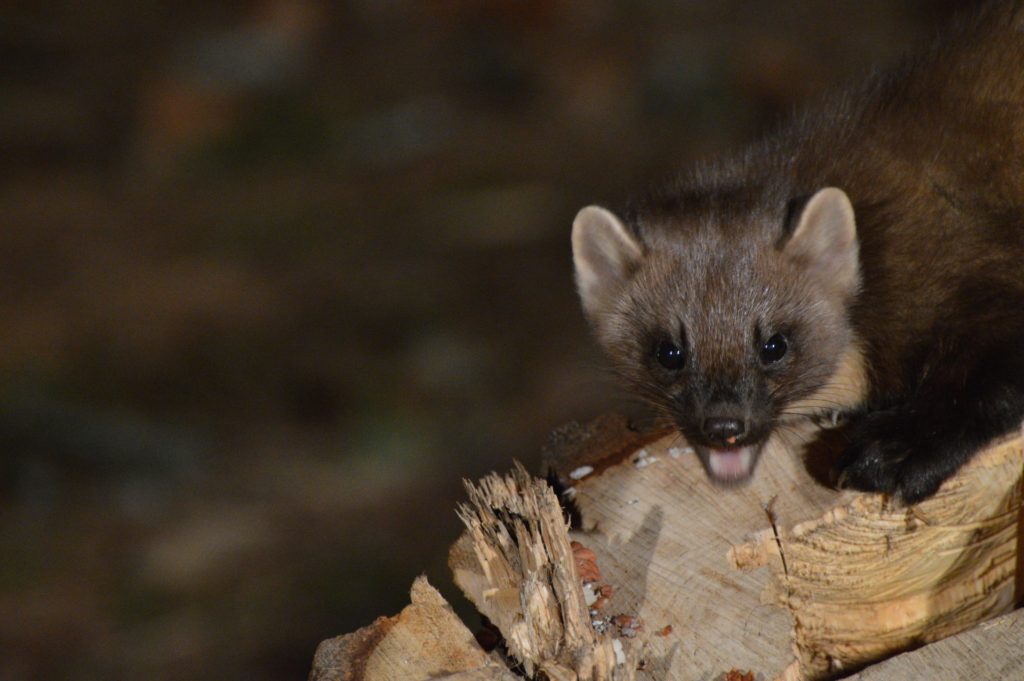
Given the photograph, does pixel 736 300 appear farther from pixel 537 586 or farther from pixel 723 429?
pixel 537 586

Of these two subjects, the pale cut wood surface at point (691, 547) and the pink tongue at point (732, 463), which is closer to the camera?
the pale cut wood surface at point (691, 547)

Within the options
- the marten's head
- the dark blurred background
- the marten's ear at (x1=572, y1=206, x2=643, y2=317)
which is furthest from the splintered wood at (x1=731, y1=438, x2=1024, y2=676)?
the dark blurred background

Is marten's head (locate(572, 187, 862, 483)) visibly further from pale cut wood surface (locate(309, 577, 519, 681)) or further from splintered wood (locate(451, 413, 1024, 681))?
pale cut wood surface (locate(309, 577, 519, 681))

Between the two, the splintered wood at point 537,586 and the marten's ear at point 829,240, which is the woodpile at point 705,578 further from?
the marten's ear at point 829,240

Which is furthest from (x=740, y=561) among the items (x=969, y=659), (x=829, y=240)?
(x=829, y=240)

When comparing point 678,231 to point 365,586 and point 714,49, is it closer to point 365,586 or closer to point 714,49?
point 365,586

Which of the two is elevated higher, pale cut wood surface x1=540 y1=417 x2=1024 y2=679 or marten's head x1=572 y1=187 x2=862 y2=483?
marten's head x1=572 y1=187 x2=862 y2=483

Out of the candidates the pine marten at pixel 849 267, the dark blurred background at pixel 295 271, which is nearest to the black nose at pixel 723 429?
the pine marten at pixel 849 267
